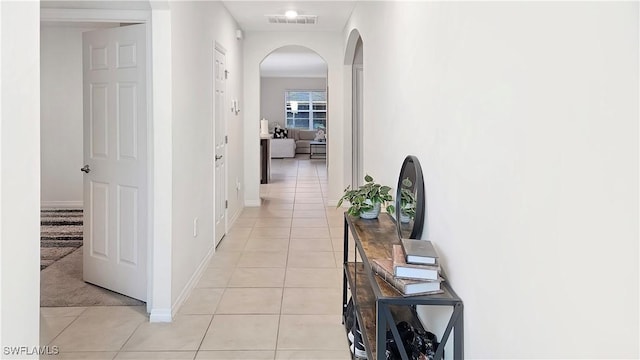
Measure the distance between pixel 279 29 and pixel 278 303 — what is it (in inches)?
172

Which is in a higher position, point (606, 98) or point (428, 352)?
point (606, 98)

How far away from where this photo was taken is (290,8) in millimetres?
5434

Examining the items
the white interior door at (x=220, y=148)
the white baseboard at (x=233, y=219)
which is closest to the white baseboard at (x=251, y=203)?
the white baseboard at (x=233, y=219)

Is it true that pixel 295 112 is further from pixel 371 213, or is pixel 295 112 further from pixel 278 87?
pixel 371 213

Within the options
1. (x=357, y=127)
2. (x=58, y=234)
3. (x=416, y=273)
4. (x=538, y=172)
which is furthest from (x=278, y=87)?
(x=538, y=172)

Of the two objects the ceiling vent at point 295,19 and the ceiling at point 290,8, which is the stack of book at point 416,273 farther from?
the ceiling vent at point 295,19

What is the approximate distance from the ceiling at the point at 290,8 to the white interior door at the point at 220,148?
65cm

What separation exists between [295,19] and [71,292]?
3.92 meters

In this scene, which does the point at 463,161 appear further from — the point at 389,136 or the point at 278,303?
the point at 278,303

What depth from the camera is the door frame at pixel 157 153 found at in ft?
9.66

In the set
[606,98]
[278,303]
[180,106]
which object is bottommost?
[278,303]

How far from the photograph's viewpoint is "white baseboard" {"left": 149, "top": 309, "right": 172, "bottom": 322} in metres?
3.02

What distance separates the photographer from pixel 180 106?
3283 mm

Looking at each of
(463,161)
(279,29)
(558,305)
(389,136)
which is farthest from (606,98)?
(279,29)
